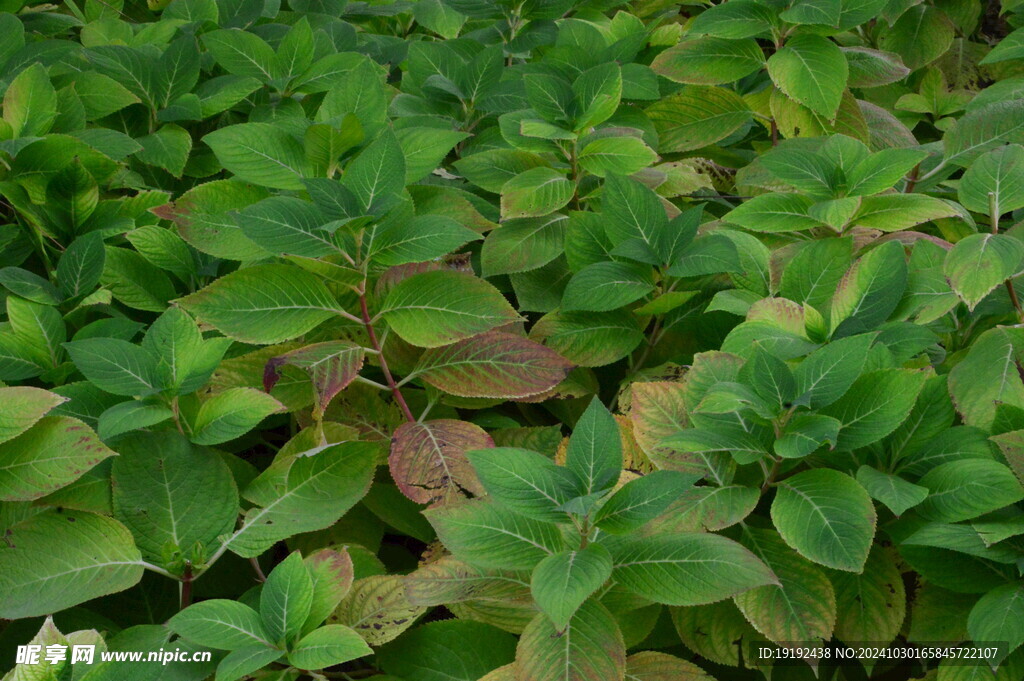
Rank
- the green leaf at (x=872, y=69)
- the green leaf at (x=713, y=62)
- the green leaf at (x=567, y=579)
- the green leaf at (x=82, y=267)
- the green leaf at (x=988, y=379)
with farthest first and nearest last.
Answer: the green leaf at (x=872, y=69), the green leaf at (x=713, y=62), the green leaf at (x=82, y=267), the green leaf at (x=988, y=379), the green leaf at (x=567, y=579)

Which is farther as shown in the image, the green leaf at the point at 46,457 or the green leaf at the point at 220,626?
the green leaf at the point at 46,457

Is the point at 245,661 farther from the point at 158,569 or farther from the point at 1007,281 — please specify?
the point at 1007,281

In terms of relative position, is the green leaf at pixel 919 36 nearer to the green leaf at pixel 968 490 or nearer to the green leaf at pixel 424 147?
the green leaf at pixel 424 147

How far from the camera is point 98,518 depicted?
118 centimetres

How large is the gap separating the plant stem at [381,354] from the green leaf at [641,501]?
0.44 m

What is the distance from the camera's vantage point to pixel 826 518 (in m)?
1.06

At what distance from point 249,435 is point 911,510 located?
99 centimetres

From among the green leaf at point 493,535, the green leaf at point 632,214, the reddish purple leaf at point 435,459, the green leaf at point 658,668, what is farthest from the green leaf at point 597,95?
→ the green leaf at point 658,668

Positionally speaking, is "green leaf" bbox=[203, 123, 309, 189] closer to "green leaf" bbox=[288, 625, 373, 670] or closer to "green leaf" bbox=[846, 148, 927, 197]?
"green leaf" bbox=[288, 625, 373, 670]

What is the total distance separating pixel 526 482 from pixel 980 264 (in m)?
0.74

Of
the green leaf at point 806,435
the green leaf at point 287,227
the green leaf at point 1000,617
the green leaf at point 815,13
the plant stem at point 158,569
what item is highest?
the green leaf at point 815,13

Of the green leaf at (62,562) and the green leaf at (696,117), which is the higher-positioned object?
the green leaf at (696,117)

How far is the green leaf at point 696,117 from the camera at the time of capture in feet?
6.49

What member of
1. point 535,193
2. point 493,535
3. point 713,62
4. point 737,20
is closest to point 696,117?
point 713,62
